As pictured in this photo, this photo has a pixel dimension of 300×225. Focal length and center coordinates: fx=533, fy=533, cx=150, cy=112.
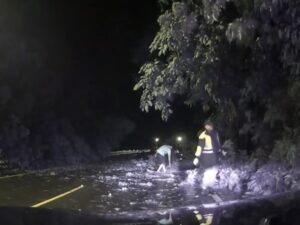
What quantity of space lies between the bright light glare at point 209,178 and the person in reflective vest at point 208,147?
43 cm

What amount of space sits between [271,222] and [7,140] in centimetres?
2255

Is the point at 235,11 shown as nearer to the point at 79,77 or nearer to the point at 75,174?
the point at 75,174

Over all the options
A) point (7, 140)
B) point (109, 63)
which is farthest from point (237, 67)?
point (109, 63)

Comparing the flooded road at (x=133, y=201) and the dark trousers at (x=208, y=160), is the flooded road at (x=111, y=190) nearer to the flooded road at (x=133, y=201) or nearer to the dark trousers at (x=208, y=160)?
the flooded road at (x=133, y=201)

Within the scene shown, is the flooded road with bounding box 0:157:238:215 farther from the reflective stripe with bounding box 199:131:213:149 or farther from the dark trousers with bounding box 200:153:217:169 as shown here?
the reflective stripe with bounding box 199:131:213:149

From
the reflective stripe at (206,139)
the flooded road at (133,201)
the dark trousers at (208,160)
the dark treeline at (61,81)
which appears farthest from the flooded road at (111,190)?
the dark treeline at (61,81)

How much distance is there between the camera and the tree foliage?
1056cm

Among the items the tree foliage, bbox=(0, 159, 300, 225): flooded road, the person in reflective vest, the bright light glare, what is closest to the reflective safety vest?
the person in reflective vest

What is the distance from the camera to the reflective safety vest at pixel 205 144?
1220 centimetres

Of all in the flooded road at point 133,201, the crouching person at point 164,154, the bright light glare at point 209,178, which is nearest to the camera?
the flooded road at point 133,201

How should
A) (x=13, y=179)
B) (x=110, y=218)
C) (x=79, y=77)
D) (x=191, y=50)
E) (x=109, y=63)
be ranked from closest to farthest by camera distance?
(x=110, y=218) → (x=191, y=50) → (x=13, y=179) → (x=79, y=77) → (x=109, y=63)

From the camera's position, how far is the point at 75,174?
1923 cm

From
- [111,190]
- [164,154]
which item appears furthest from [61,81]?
[111,190]

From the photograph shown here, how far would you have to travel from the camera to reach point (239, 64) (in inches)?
519
